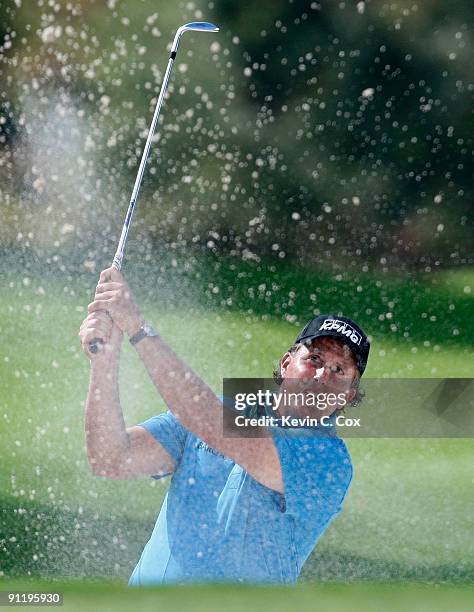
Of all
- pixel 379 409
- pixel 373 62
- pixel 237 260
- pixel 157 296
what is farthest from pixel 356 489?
pixel 373 62

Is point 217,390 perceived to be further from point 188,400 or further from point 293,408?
point 188,400

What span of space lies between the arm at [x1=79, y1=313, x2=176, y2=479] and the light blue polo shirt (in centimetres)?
6

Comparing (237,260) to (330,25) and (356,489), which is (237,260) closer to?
(330,25)

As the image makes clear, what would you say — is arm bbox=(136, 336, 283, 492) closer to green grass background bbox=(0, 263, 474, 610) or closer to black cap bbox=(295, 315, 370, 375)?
black cap bbox=(295, 315, 370, 375)

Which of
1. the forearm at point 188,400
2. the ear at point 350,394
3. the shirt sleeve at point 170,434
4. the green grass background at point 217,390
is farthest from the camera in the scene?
the green grass background at point 217,390

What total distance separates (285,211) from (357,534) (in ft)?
8.50

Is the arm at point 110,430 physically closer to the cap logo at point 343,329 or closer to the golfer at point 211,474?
the golfer at point 211,474

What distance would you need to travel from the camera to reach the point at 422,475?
389 centimetres

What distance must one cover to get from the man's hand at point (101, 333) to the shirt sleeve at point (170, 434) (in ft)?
0.48

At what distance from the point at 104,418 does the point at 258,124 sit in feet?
14.0

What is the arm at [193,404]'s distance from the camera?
1.59m

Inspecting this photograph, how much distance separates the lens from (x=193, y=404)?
5.24 feet

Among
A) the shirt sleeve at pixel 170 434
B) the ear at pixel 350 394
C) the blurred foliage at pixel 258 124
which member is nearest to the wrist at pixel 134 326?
the shirt sleeve at pixel 170 434

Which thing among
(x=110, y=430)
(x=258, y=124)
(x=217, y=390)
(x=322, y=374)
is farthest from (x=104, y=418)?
(x=258, y=124)
